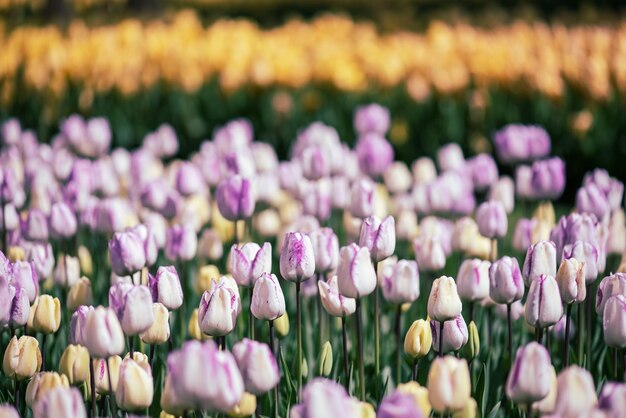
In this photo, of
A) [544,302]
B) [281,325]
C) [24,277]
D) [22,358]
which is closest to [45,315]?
[24,277]

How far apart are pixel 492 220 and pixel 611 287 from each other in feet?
2.63

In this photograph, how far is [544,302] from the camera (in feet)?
6.64

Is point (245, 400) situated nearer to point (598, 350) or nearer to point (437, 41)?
point (598, 350)

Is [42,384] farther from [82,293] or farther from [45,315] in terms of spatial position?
[82,293]

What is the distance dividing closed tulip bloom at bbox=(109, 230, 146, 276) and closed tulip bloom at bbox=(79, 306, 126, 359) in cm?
55

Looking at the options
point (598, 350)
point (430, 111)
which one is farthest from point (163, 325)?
point (430, 111)

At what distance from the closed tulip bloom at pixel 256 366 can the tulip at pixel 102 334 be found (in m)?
0.26

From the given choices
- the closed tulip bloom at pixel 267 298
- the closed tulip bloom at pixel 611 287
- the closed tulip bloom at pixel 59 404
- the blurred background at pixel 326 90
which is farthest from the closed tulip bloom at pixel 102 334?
the blurred background at pixel 326 90

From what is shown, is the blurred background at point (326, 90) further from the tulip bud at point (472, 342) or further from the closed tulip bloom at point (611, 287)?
the closed tulip bloom at point (611, 287)

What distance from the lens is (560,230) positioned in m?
2.51

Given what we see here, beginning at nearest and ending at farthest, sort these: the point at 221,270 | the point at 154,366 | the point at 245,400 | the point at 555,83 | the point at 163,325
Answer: the point at 245,400
the point at 163,325
the point at 154,366
the point at 221,270
the point at 555,83

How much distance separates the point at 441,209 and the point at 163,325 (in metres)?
1.66

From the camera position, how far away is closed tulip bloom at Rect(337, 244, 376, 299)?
6.76ft

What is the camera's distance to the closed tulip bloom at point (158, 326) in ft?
6.94
